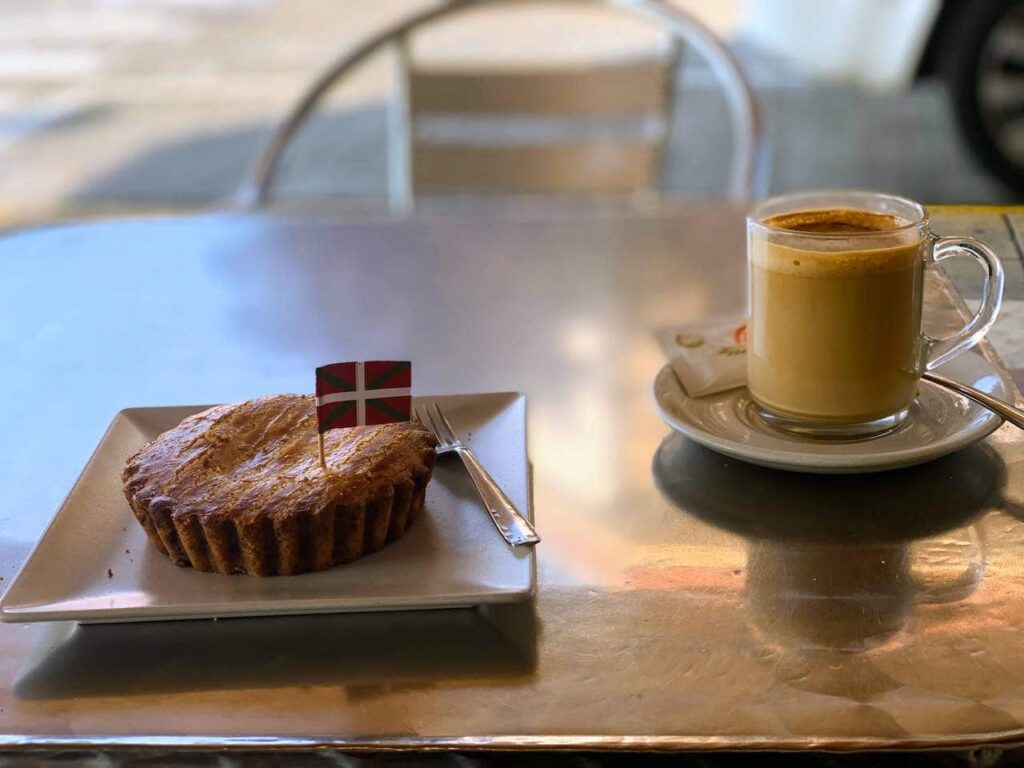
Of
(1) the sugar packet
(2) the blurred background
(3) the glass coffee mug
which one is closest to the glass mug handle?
(3) the glass coffee mug

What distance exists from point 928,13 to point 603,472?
3285 mm

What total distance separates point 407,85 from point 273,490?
1201 mm

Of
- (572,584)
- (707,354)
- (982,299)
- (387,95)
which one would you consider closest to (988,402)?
(982,299)

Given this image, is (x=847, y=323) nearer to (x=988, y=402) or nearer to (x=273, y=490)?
(x=988, y=402)

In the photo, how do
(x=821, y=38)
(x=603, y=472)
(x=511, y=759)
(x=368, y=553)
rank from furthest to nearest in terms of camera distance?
(x=821, y=38)
(x=603, y=472)
(x=368, y=553)
(x=511, y=759)

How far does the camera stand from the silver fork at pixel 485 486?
2.17ft

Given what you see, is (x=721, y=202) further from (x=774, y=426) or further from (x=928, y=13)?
(x=928, y=13)

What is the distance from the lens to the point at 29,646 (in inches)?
24.9

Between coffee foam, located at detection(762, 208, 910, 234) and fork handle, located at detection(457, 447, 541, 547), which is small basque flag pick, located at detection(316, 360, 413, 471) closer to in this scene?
fork handle, located at detection(457, 447, 541, 547)

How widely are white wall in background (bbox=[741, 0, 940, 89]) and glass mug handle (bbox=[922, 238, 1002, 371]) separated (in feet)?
10.1

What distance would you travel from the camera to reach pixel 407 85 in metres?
1.76

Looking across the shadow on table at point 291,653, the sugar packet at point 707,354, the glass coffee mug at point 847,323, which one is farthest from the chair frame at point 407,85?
the shadow on table at point 291,653

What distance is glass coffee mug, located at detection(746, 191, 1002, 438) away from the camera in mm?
783

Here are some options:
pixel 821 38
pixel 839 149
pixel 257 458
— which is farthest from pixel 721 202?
pixel 821 38
